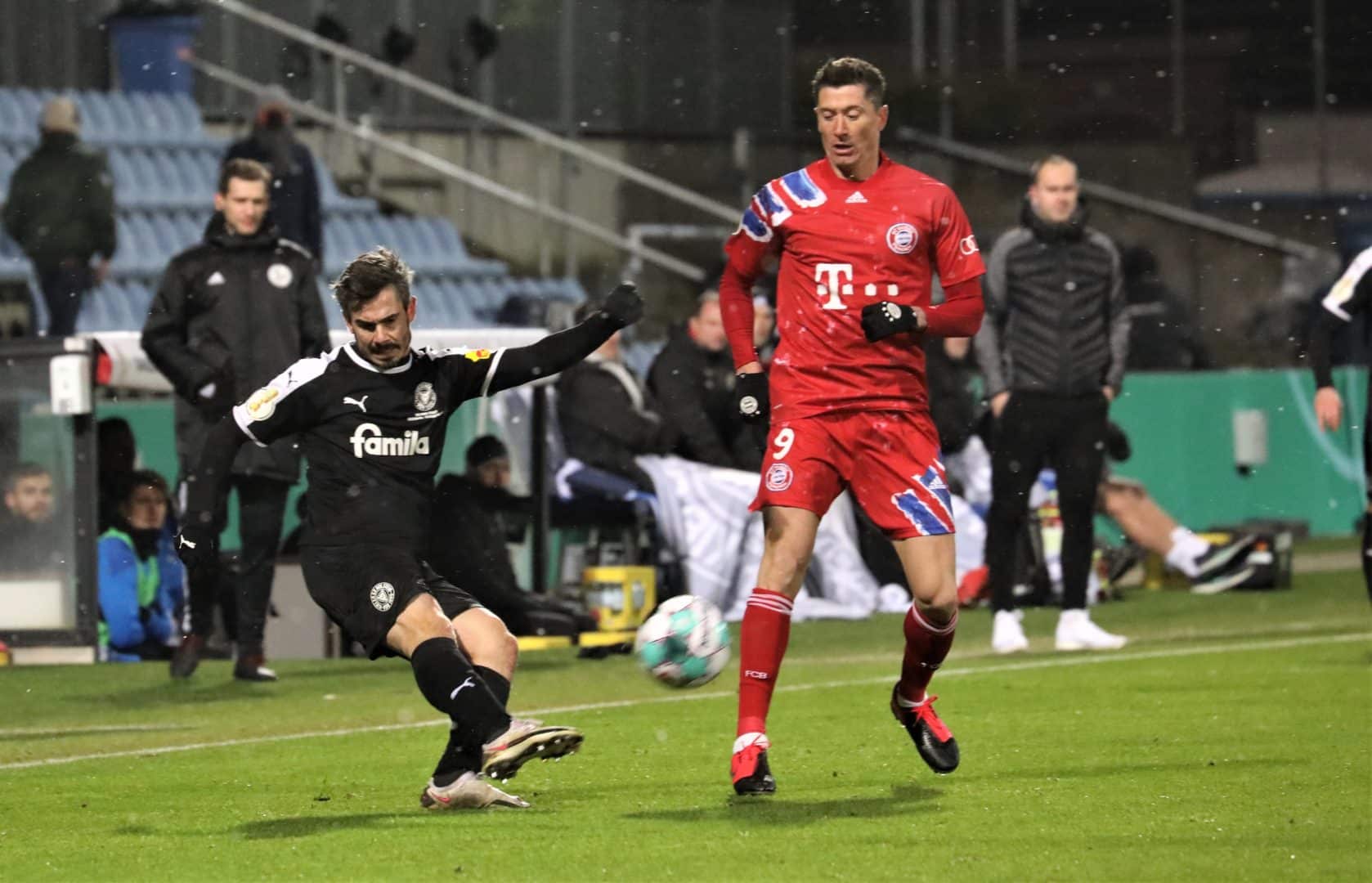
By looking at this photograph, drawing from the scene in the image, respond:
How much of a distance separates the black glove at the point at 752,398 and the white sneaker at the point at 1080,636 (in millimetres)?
5078

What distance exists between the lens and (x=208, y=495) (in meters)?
7.50

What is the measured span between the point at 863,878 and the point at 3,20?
1697 cm

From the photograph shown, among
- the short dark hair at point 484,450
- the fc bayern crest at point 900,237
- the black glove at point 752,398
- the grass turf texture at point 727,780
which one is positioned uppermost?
the fc bayern crest at point 900,237

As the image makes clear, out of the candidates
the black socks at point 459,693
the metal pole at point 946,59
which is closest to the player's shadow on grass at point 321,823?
the black socks at point 459,693

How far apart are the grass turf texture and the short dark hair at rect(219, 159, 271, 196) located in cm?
221

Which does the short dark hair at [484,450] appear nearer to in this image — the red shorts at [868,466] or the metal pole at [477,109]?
the red shorts at [868,466]

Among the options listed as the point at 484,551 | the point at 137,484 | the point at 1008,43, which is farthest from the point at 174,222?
the point at 1008,43

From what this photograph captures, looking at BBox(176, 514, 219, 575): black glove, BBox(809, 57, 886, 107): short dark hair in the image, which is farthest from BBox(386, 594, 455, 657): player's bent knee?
BBox(809, 57, 886, 107): short dark hair

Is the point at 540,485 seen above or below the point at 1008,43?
below

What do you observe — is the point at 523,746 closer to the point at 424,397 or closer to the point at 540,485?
the point at 424,397

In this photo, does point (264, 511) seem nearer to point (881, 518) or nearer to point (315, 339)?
point (315, 339)

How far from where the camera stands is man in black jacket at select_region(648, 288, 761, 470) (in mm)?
15156

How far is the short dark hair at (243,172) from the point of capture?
11.2 m

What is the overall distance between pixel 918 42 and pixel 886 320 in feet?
72.0
